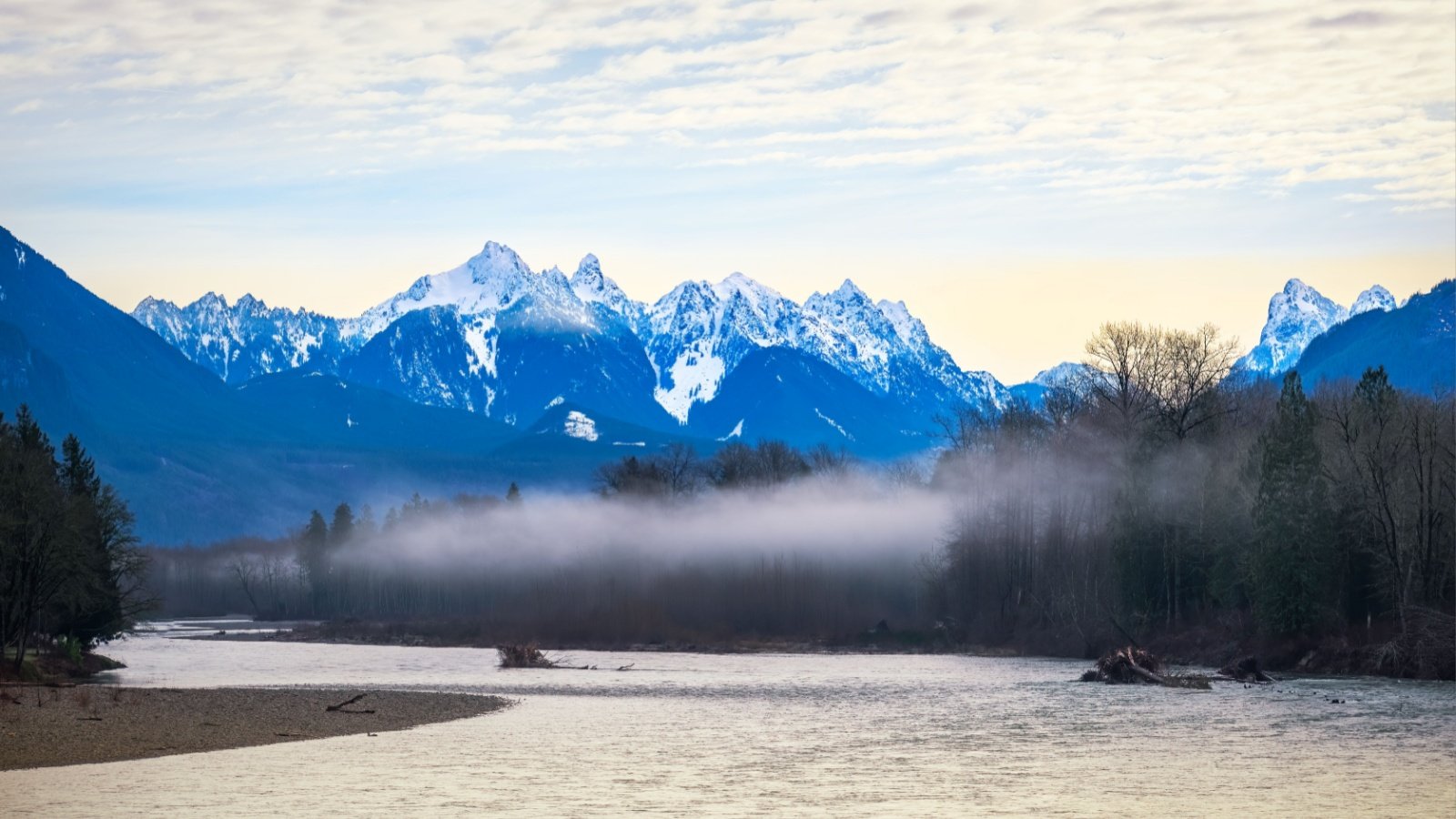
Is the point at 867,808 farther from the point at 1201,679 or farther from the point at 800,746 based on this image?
the point at 1201,679

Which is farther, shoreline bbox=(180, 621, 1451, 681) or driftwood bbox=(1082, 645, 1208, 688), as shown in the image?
shoreline bbox=(180, 621, 1451, 681)

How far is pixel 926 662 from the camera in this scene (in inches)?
4717

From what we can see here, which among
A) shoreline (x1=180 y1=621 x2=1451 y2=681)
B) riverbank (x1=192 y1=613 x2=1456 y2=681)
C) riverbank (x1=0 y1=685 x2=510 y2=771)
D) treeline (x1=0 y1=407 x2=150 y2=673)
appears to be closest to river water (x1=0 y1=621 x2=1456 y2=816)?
riverbank (x1=0 y1=685 x2=510 y2=771)

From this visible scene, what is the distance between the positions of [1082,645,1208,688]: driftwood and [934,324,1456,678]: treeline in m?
12.5

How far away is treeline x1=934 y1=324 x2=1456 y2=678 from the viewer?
326 ft

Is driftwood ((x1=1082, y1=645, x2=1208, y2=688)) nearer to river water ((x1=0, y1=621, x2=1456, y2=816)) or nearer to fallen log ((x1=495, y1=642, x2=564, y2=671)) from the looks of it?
river water ((x1=0, y1=621, x2=1456, y2=816))

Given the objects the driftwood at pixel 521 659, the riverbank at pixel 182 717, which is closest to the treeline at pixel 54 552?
the riverbank at pixel 182 717

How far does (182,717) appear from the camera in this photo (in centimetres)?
6688

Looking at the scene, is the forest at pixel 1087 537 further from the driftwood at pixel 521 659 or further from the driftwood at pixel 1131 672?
the driftwood at pixel 521 659

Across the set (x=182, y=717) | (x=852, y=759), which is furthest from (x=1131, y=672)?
(x=182, y=717)

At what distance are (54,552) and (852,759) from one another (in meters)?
50.4

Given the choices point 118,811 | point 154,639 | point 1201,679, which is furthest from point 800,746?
point 154,639

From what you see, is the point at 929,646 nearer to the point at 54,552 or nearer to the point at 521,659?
the point at 521,659

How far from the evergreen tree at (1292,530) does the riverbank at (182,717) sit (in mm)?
47307
